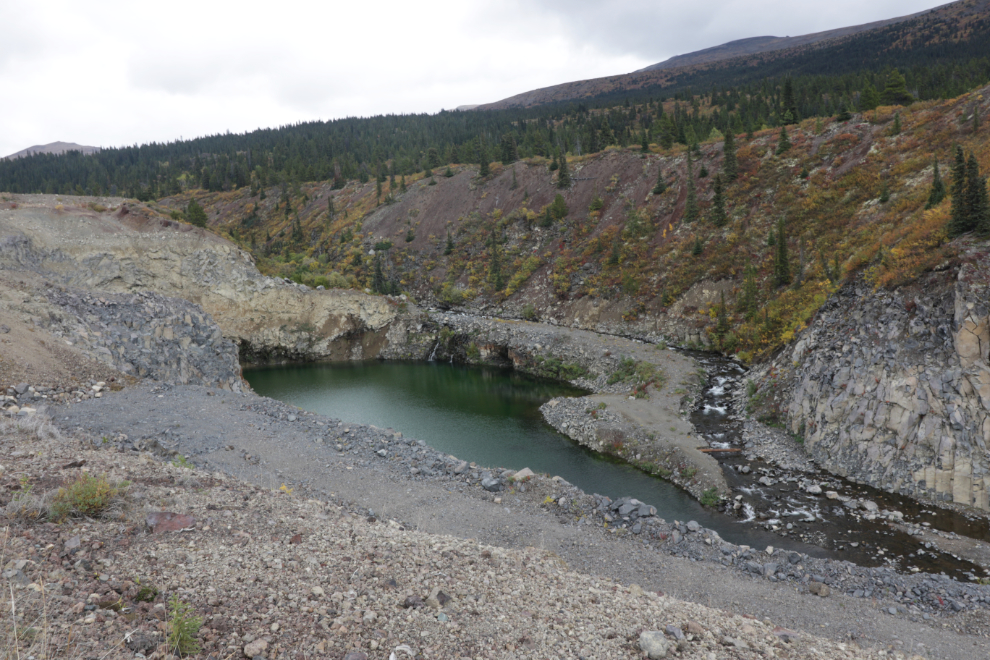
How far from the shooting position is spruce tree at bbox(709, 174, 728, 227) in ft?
149

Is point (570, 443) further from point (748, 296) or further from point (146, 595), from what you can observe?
point (146, 595)

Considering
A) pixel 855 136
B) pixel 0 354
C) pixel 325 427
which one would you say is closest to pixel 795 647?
pixel 325 427

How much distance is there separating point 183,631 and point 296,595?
4.96ft

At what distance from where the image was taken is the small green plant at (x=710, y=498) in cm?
1777

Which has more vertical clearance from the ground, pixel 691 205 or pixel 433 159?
pixel 433 159

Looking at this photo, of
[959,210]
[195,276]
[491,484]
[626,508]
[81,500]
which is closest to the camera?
[81,500]

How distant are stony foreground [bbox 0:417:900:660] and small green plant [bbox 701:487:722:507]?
10.9 meters

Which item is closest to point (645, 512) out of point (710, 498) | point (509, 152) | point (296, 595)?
point (710, 498)

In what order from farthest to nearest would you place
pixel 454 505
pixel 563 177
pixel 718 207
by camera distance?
pixel 563 177, pixel 718 207, pixel 454 505

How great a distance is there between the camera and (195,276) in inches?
1580

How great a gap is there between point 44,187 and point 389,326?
108 metres

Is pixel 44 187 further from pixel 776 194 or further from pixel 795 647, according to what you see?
pixel 795 647

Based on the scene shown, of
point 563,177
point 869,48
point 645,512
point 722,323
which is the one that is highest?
point 869,48

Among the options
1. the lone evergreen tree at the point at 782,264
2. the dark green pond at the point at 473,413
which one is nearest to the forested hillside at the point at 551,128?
the lone evergreen tree at the point at 782,264
